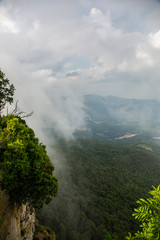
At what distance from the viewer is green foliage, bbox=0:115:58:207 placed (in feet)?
45.6

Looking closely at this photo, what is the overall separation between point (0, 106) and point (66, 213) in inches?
4368

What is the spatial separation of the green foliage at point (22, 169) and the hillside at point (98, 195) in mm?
90193

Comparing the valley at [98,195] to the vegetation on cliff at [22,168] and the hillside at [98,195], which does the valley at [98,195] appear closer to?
the hillside at [98,195]

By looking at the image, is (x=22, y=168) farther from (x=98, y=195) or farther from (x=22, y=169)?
(x=98, y=195)

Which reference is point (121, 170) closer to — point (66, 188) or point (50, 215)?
point (66, 188)

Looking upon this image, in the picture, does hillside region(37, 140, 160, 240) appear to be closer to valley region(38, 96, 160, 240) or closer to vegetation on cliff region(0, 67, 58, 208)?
valley region(38, 96, 160, 240)

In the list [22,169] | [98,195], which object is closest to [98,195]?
[98,195]

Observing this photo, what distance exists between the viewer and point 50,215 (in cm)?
9144

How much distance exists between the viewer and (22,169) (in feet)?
47.4

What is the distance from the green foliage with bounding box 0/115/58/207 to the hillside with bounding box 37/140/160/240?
90.2m

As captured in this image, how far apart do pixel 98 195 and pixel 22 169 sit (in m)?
124

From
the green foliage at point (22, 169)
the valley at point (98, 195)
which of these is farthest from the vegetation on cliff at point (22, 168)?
the valley at point (98, 195)

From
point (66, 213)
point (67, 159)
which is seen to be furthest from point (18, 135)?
point (67, 159)

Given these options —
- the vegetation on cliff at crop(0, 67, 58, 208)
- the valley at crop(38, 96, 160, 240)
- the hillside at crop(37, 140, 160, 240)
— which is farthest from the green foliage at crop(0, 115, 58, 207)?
the hillside at crop(37, 140, 160, 240)
